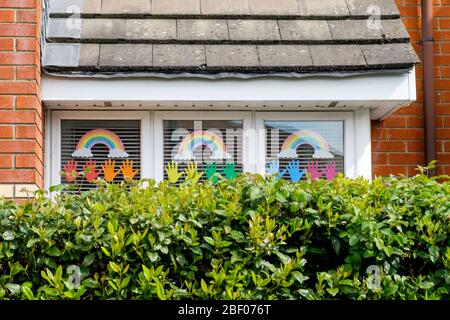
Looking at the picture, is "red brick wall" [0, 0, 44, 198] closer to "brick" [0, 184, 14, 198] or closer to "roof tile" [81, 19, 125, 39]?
"brick" [0, 184, 14, 198]

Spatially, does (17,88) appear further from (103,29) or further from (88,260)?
(88,260)

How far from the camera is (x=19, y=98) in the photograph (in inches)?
253

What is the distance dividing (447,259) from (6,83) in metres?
3.45

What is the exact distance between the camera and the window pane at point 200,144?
278 inches

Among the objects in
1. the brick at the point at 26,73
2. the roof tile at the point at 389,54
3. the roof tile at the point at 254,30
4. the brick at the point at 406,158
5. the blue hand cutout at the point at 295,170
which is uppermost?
the roof tile at the point at 254,30

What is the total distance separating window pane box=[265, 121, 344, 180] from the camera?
713 centimetres

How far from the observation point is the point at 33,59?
6492 mm

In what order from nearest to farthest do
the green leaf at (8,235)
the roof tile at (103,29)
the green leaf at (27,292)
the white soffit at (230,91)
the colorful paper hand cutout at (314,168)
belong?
the green leaf at (27,292) < the green leaf at (8,235) < the white soffit at (230,91) < the roof tile at (103,29) < the colorful paper hand cutout at (314,168)

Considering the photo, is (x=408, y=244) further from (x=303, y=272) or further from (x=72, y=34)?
(x=72, y=34)

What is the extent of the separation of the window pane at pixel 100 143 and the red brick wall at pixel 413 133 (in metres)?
2.08

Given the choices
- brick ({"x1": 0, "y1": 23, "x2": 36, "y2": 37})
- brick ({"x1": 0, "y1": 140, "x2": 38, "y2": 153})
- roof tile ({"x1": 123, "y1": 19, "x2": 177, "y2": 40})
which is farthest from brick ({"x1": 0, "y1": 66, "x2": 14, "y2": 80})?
roof tile ({"x1": 123, "y1": 19, "x2": 177, "y2": 40})

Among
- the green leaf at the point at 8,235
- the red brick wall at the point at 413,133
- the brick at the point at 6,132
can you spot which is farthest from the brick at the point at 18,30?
the red brick wall at the point at 413,133

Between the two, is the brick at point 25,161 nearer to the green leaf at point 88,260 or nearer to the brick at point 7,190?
the brick at point 7,190
